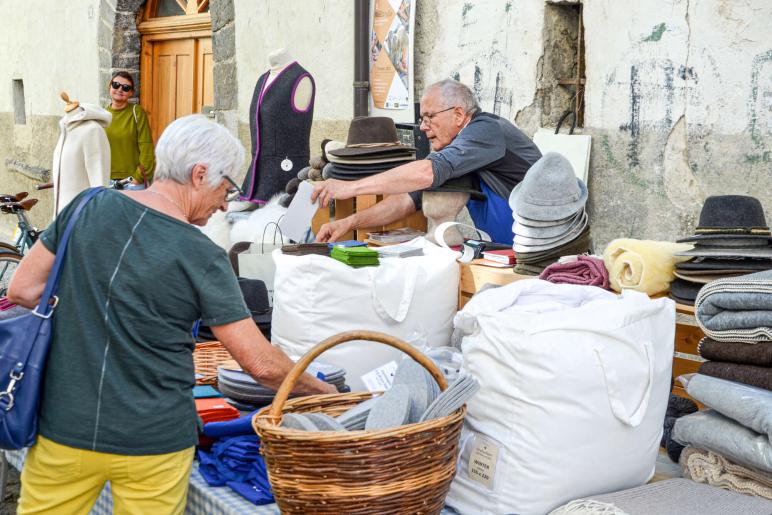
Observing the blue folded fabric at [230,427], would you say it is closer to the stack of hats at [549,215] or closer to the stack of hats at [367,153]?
the stack of hats at [549,215]

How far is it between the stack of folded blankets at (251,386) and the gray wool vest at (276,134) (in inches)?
84.6

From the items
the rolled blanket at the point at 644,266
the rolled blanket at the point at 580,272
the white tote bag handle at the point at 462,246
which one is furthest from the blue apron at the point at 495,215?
the rolled blanket at the point at 644,266

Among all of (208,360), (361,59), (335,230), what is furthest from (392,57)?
(208,360)

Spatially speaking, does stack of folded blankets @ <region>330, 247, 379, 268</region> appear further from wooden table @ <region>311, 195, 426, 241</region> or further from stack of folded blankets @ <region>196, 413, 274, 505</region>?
wooden table @ <region>311, 195, 426, 241</region>

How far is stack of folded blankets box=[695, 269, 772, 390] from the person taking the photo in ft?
7.38

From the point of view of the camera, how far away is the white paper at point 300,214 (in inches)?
148

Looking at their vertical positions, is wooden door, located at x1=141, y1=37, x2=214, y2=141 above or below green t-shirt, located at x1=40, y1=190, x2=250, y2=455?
above

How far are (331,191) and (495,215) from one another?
0.65 metres

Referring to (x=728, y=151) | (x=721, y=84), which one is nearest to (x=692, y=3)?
(x=721, y=84)

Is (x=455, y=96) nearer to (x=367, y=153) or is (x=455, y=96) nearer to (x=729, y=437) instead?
(x=367, y=153)

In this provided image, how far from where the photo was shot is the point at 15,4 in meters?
12.5

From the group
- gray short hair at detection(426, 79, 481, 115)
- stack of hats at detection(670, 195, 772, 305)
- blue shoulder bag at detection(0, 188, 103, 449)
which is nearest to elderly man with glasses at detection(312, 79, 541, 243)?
gray short hair at detection(426, 79, 481, 115)

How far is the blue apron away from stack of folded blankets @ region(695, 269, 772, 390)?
4.78 feet

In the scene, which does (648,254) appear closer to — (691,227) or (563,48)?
(691,227)
